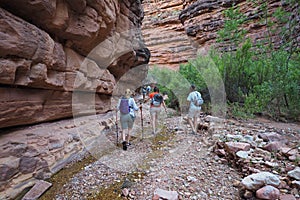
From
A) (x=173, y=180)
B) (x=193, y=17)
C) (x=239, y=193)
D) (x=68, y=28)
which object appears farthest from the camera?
(x=193, y=17)

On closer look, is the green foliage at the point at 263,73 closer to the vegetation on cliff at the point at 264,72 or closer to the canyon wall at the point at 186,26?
the vegetation on cliff at the point at 264,72

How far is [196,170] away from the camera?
3193mm

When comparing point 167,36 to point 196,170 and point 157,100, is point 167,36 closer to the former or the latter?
point 157,100

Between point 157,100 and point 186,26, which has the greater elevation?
point 186,26

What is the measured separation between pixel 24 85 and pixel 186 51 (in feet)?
58.1

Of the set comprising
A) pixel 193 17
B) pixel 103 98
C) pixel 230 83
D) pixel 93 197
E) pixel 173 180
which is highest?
pixel 193 17

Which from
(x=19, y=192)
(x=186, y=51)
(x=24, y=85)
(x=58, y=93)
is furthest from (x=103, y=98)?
(x=186, y=51)

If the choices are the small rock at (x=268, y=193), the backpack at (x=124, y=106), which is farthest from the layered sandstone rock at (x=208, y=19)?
the small rock at (x=268, y=193)

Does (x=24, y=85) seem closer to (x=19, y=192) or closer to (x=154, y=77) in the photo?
(x=19, y=192)

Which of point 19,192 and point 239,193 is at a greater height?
point 239,193

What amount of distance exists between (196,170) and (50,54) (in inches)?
153

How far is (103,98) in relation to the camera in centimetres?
664

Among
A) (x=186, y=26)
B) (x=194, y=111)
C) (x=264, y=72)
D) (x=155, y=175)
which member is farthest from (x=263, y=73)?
(x=186, y=26)

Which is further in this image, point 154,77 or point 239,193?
point 154,77
